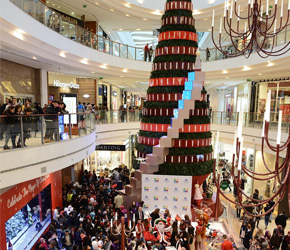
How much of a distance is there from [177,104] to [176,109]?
608mm

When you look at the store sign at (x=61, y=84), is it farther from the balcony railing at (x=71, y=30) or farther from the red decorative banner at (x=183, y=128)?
the red decorative banner at (x=183, y=128)

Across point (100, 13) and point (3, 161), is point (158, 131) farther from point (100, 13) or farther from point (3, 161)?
point (100, 13)

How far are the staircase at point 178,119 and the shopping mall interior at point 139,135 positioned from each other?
4 centimetres

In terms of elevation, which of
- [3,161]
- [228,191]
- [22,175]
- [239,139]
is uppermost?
[239,139]

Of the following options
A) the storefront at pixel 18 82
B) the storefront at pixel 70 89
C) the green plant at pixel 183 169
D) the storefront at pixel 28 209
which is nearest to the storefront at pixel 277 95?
the green plant at pixel 183 169

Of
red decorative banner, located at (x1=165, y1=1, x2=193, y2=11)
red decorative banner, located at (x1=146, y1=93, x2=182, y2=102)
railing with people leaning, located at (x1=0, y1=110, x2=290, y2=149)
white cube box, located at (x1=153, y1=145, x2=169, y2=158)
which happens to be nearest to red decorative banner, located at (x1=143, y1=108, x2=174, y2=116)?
red decorative banner, located at (x1=146, y1=93, x2=182, y2=102)

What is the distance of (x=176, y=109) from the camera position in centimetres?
915

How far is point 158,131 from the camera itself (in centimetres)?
988

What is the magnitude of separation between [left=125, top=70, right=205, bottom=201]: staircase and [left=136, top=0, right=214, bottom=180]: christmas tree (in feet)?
1.09

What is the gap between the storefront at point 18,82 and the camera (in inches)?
407

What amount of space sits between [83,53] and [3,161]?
7.63 metres

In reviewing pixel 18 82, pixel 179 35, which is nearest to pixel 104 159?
pixel 18 82

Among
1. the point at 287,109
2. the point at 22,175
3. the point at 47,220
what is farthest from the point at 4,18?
the point at 287,109

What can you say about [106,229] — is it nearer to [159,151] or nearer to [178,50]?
[159,151]
